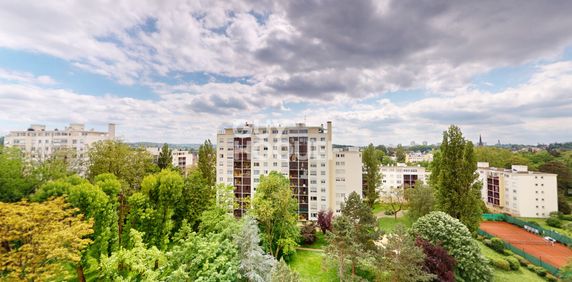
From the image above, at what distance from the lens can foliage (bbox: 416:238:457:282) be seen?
15669mm

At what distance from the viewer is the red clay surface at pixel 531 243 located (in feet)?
95.7

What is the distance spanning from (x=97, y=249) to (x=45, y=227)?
502 cm

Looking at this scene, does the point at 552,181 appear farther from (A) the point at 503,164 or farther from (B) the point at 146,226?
(B) the point at 146,226

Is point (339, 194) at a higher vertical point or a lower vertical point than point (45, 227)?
lower

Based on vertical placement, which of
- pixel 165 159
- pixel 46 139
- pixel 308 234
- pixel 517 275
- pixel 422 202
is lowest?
pixel 517 275

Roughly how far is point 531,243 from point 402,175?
94.4 ft

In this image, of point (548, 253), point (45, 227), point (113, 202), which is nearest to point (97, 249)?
point (113, 202)

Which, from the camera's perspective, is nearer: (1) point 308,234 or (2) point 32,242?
(2) point 32,242

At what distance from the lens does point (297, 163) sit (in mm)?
39688

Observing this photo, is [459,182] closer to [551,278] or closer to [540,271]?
[551,278]

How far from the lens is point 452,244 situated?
60.6ft

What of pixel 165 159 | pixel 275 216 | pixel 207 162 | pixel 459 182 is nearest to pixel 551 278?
pixel 459 182

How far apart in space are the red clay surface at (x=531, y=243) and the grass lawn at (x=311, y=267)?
22.6m

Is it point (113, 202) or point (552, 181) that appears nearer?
point (113, 202)
